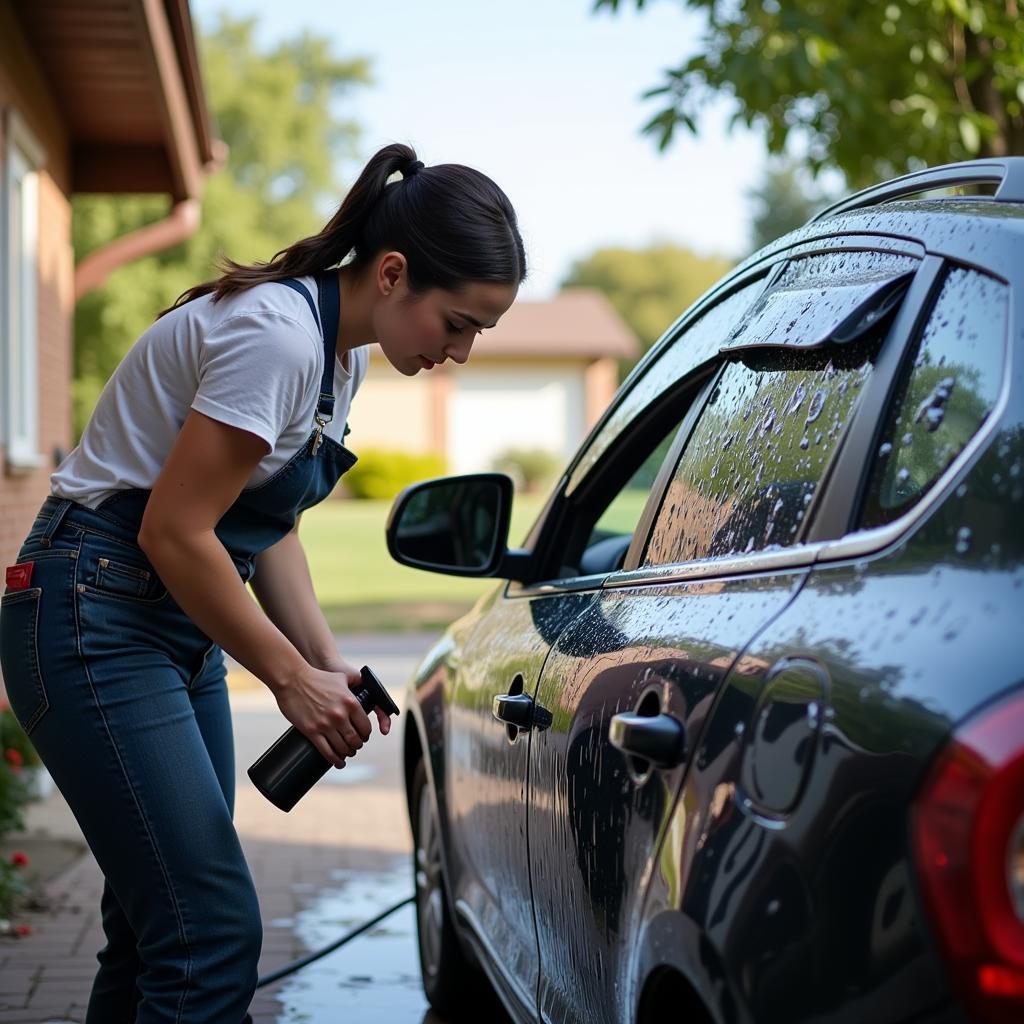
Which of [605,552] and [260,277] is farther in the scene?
[605,552]

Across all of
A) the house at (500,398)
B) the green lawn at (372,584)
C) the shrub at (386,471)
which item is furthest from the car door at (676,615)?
the house at (500,398)

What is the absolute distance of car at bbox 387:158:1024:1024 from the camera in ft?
4.63

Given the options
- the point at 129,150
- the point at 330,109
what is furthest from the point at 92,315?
the point at 129,150

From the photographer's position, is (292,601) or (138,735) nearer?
(138,735)

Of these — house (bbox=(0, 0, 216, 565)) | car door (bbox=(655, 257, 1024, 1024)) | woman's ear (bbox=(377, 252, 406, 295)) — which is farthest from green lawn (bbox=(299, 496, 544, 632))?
car door (bbox=(655, 257, 1024, 1024))

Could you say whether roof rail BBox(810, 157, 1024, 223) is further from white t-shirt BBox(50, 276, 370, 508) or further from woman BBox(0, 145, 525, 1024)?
white t-shirt BBox(50, 276, 370, 508)

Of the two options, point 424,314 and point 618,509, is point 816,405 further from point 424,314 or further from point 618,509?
point 618,509

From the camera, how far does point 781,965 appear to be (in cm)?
157

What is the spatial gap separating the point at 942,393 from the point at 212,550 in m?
1.17

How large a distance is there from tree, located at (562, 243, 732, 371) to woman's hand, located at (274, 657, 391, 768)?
10690 cm

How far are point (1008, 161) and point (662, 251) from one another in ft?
362

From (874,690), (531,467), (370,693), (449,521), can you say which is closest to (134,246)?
(449,521)

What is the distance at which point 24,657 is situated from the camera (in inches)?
104

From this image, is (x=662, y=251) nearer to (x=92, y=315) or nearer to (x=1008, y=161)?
(x=92, y=315)
